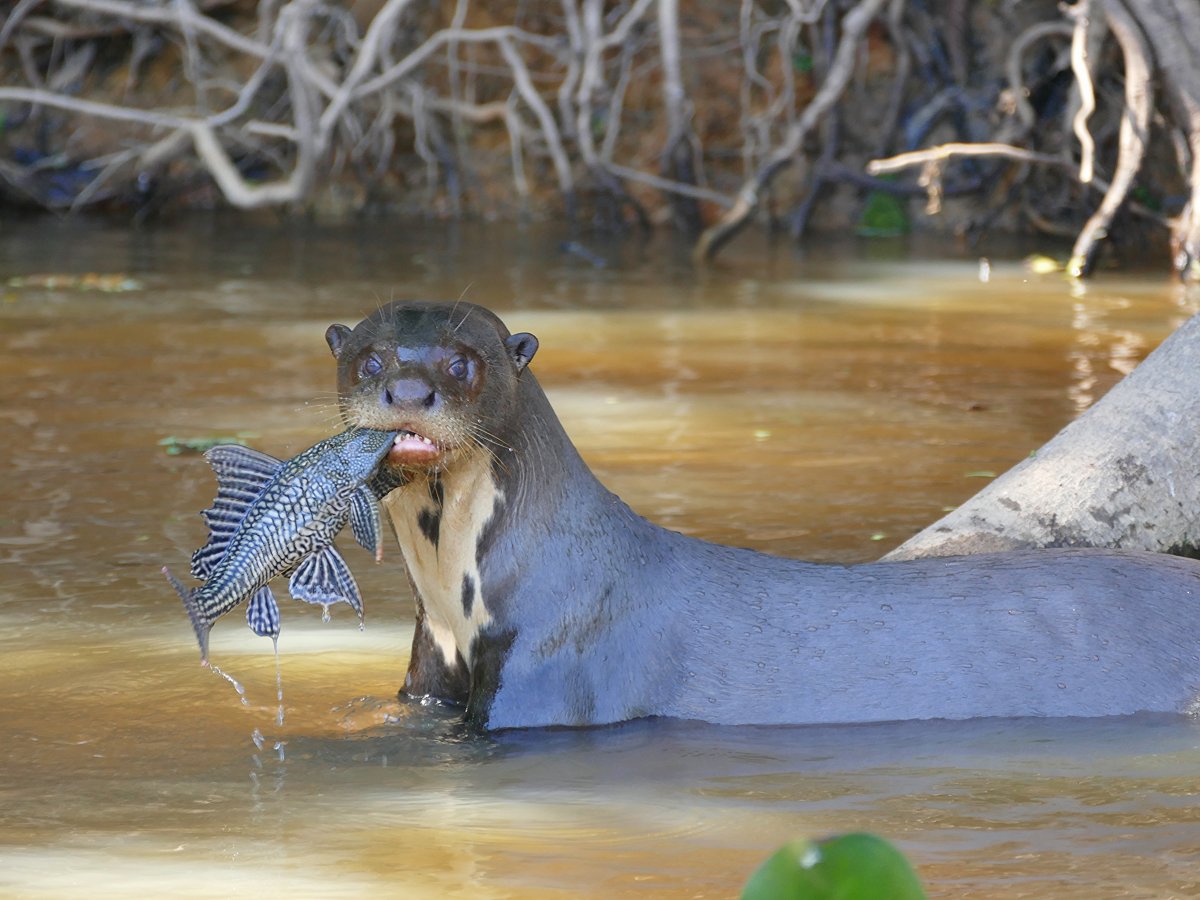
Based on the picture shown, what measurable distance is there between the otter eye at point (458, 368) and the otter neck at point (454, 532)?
181mm

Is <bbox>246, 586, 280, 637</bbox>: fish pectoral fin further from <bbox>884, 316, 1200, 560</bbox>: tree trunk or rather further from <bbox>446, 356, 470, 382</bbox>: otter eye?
<bbox>884, 316, 1200, 560</bbox>: tree trunk

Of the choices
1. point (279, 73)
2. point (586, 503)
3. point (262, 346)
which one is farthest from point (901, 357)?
point (279, 73)

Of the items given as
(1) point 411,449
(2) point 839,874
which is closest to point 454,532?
(1) point 411,449

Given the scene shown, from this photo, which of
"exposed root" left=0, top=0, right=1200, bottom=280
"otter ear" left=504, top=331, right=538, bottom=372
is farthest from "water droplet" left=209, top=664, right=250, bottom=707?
"exposed root" left=0, top=0, right=1200, bottom=280

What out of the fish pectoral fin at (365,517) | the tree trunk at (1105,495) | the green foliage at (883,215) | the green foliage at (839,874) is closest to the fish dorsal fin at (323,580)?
the fish pectoral fin at (365,517)

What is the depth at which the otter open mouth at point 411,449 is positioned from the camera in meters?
3.83

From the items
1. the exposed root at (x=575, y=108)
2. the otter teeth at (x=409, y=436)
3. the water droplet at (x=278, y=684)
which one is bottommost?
the water droplet at (x=278, y=684)

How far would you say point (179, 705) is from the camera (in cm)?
434

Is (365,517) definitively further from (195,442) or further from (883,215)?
(883,215)

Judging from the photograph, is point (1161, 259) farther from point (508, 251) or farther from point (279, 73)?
point (279, 73)

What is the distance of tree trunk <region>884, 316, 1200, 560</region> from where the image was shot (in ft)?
16.3

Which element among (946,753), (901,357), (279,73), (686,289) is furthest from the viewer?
(279,73)

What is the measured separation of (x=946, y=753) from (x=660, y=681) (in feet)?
1.89

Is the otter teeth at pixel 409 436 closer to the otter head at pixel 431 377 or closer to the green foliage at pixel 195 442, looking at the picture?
the otter head at pixel 431 377
